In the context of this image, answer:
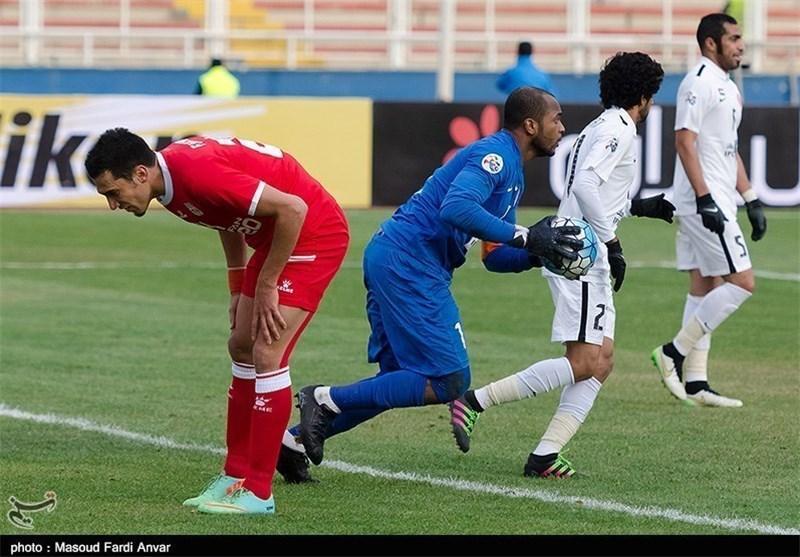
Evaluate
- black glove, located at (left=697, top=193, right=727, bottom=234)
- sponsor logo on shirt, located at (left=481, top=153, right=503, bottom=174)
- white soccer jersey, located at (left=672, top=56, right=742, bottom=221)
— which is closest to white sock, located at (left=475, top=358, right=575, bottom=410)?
sponsor logo on shirt, located at (left=481, top=153, right=503, bottom=174)

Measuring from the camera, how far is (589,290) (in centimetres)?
809

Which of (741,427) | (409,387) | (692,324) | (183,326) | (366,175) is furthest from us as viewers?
(366,175)

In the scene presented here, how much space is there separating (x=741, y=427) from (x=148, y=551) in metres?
4.34

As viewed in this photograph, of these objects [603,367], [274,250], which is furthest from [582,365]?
[274,250]

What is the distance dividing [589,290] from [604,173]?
0.61 meters

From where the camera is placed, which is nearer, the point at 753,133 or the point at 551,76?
the point at 753,133

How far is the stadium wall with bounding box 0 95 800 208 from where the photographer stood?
2295 cm

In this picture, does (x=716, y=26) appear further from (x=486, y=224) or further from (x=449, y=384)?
(x=449, y=384)

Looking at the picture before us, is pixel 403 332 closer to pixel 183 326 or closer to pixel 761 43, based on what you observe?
pixel 183 326

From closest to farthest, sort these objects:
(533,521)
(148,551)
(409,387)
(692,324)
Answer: (148,551) < (533,521) < (409,387) < (692,324)

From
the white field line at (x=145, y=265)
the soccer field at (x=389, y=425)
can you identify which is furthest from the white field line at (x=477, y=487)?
the white field line at (x=145, y=265)

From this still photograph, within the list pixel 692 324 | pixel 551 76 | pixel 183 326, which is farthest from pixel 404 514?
pixel 551 76

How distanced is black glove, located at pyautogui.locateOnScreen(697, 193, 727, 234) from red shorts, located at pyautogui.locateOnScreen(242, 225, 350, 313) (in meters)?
3.52

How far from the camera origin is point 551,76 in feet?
106
